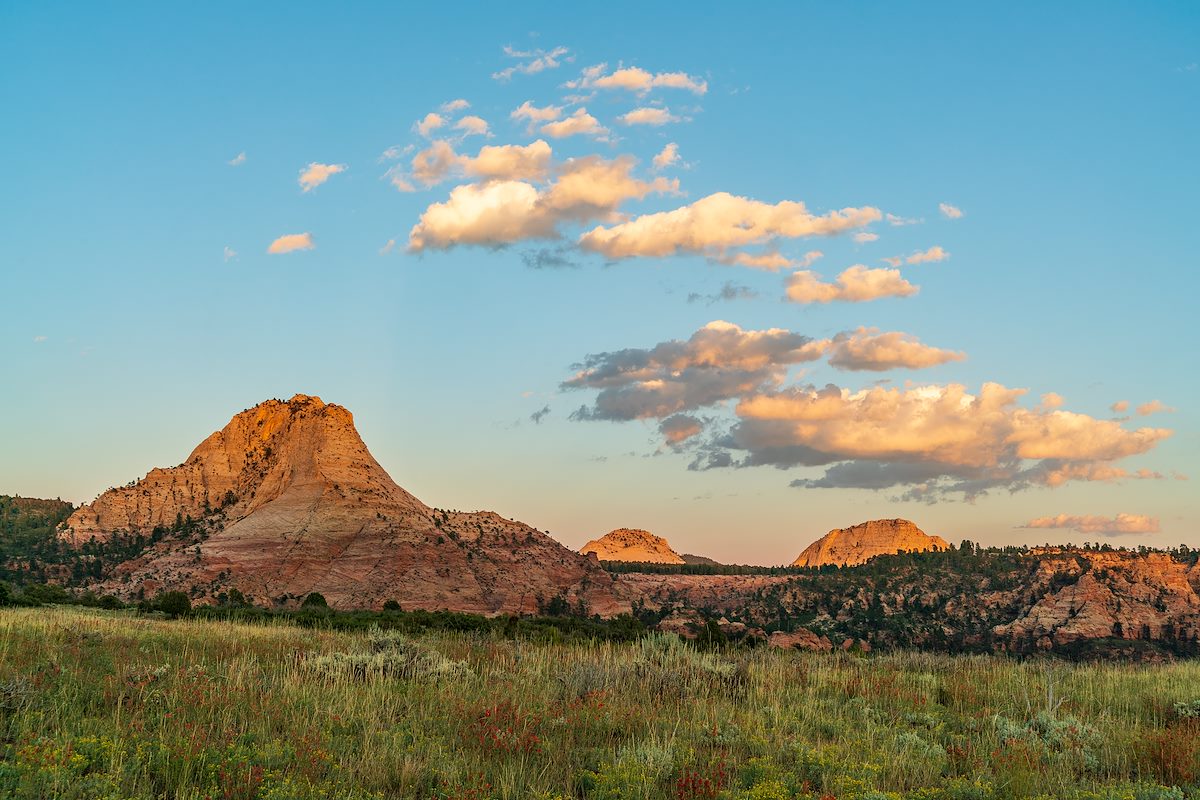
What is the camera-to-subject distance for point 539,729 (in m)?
10.7

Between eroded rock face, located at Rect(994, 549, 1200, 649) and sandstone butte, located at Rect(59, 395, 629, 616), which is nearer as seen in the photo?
sandstone butte, located at Rect(59, 395, 629, 616)

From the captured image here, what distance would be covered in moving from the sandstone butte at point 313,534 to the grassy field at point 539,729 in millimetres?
53708

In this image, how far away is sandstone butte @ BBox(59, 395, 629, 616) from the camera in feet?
225

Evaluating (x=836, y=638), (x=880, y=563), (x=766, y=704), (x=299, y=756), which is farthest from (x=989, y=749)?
(x=880, y=563)

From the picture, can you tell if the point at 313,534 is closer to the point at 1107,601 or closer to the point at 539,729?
the point at 539,729

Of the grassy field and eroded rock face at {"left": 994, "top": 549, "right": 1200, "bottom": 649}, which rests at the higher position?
the grassy field

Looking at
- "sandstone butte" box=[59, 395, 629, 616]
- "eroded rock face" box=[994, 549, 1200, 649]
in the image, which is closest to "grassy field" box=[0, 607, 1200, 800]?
"sandstone butte" box=[59, 395, 629, 616]

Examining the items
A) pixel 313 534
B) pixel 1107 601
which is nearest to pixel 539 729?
pixel 313 534

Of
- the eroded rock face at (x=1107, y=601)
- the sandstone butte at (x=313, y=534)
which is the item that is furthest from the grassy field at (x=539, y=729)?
the eroded rock face at (x=1107, y=601)

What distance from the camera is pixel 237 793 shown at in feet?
26.0

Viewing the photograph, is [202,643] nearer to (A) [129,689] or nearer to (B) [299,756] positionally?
(A) [129,689]

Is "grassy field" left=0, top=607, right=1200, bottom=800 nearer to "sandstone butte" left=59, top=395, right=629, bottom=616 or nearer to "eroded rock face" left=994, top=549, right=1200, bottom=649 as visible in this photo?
"sandstone butte" left=59, top=395, right=629, bottom=616

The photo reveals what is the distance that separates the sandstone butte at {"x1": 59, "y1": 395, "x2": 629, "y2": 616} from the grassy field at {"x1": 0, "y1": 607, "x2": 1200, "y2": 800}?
176ft

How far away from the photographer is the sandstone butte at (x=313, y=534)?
6856cm
